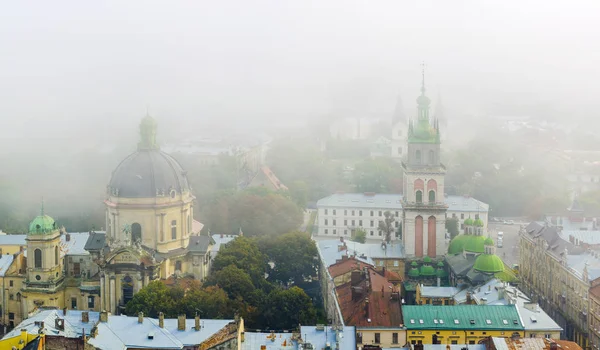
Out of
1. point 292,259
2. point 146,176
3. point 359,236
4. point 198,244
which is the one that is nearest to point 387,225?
point 359,236

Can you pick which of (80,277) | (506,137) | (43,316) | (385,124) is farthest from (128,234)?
(385,124)

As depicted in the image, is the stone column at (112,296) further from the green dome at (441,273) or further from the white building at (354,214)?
the white building at (354,214)

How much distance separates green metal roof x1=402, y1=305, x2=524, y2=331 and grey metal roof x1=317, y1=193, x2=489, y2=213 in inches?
1963

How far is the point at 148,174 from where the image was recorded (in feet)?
215

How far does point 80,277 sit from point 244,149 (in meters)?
86.8

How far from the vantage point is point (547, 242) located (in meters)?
71.1

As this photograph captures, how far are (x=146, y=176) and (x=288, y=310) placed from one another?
15.6 meters

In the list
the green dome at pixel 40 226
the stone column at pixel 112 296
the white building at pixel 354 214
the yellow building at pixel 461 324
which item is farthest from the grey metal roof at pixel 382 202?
the yellow building at pixel 461 324

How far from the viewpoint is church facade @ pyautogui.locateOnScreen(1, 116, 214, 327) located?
2478 inches

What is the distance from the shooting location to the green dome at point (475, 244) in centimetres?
7456

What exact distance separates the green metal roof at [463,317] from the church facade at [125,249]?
64.3ft

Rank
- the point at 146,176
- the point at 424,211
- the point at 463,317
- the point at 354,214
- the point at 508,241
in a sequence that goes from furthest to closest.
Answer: the point at 354,214, the point at 508,241, the point at 424,211, the point at 146,176, the point at 463,317

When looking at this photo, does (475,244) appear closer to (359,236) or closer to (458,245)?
(458,245)

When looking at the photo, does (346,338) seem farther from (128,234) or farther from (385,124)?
(385,124)
